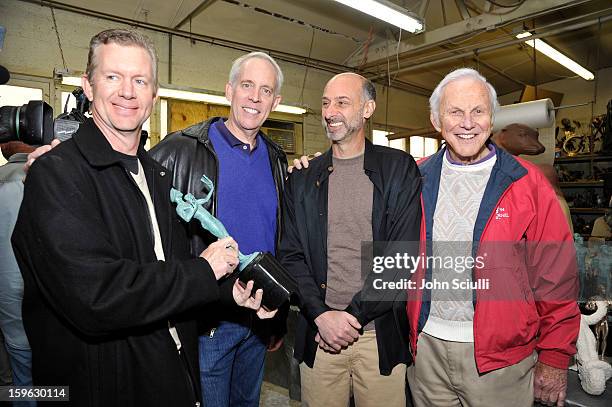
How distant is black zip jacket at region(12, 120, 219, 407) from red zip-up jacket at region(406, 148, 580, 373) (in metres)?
1.07

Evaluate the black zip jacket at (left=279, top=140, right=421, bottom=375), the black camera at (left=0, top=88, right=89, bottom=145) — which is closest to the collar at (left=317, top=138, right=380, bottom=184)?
the black zip jacket at (left=279, top=140, right=421, bottom=375)

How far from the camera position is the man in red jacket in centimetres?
160

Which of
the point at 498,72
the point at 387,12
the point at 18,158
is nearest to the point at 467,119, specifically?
the point at 18,158

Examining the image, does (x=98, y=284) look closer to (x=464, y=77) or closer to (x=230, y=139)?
(x=230, y=139)

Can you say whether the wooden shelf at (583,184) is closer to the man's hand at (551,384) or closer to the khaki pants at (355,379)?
the man's hand at (551,384)

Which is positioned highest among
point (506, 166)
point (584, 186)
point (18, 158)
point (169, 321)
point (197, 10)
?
point (197, 10)

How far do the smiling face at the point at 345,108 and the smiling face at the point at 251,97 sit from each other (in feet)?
0.98

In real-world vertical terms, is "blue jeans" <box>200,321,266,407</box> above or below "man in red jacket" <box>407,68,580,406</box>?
below

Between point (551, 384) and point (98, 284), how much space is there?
164 centimetres

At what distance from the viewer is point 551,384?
161cm

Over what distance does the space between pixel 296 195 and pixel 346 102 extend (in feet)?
1.71

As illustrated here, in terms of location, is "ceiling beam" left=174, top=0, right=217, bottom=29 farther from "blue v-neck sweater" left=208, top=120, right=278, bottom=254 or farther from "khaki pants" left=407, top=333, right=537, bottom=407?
"khaki pants" left=407, top=333, right=537, bottom=407

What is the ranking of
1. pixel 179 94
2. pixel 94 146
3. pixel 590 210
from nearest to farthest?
pixel 94 146
pixel 179 94
pixel 590 210

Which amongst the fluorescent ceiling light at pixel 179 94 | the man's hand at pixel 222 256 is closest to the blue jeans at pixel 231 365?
the man's hand at pixel 222 256
